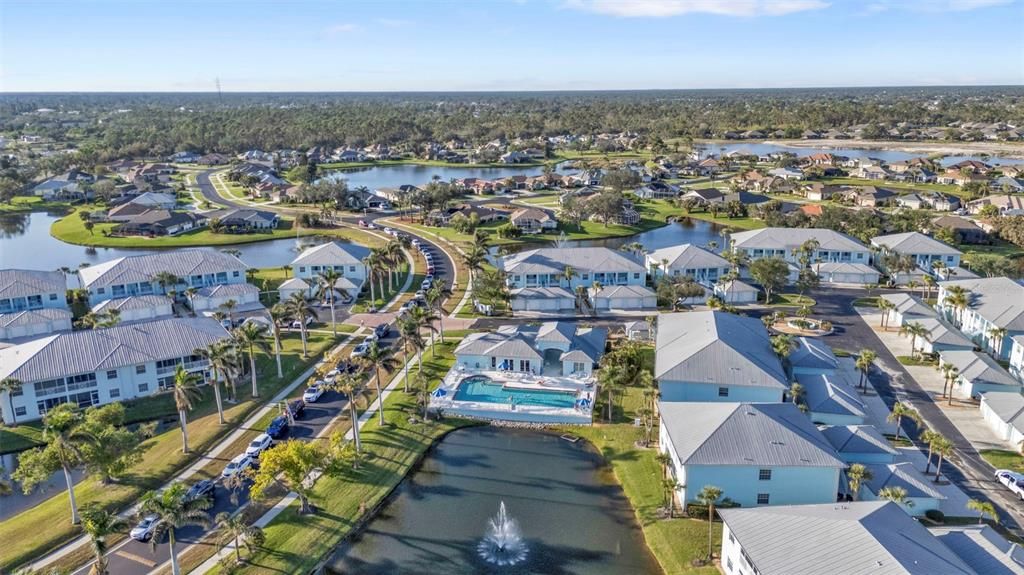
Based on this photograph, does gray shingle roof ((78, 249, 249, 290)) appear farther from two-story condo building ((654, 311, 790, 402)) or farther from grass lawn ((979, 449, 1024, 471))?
grass lawn ((979, 449, 1024, 471))

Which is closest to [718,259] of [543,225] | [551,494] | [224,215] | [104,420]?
[543,225]

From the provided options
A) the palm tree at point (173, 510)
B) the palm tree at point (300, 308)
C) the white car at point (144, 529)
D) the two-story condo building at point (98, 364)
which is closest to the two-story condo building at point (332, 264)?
the palm tree at point (300, 308)

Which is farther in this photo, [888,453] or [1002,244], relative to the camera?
[1002,244]

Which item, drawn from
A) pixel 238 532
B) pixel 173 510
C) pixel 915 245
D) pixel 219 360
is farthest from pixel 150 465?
pixel 915 245

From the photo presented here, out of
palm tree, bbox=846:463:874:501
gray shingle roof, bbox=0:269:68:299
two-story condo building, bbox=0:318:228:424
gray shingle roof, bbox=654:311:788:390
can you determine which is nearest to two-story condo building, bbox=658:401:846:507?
palm tree, bbox=846:463:874:501

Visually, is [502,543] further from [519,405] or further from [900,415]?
[900,415]

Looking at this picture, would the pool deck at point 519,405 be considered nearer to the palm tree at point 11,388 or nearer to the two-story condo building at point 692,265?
the palm tree at point 11,388

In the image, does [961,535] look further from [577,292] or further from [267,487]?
[577,292]
